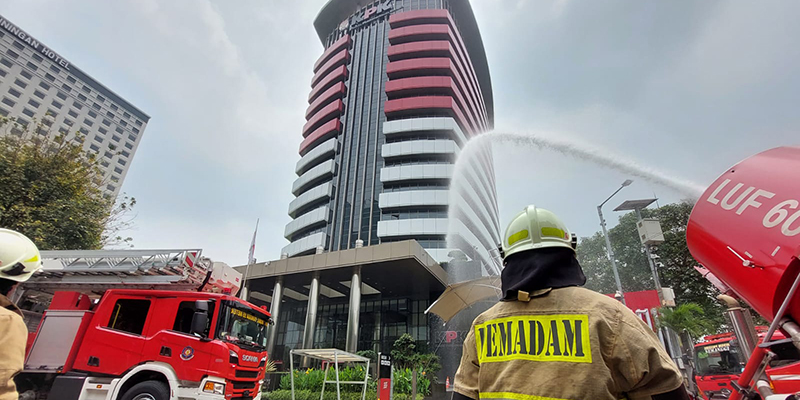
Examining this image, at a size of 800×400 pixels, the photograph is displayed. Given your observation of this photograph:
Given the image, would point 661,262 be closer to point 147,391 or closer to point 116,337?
point 147,391

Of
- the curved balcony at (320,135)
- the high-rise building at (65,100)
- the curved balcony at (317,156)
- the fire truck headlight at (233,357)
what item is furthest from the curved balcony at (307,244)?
the high-rise building at (65,100)

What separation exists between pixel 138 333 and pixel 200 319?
1.54m

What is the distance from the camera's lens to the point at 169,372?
6.59 metres

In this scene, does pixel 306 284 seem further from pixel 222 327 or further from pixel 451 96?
pixel 451 96

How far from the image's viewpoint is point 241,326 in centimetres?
773

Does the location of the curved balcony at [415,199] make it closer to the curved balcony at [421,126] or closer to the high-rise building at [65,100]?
the curved balcony at [421,126]

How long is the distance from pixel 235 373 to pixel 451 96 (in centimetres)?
4096

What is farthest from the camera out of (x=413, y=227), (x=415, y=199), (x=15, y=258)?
(x=415, y=199)

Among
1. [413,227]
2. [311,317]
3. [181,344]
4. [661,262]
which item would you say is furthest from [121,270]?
[661,262]

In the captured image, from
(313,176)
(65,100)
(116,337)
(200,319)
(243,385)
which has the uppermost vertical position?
(65,100)

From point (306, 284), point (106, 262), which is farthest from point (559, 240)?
point (306, 284)

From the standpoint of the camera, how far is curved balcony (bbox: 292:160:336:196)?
43.5 m

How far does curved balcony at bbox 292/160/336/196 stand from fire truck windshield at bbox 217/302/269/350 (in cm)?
3548

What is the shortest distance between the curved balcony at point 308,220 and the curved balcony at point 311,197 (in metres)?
1.53
